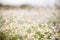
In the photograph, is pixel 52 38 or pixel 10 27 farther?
pixel 10 27

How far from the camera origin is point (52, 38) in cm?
177

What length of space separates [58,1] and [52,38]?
1.68ft

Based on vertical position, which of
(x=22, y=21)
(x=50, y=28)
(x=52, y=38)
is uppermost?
(x=22, y=21)

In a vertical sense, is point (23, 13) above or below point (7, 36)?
above

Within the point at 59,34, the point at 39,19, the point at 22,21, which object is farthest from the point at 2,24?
the point at 59,34

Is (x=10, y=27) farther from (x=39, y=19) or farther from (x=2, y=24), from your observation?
(x=39, y=19)

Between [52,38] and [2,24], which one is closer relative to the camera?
[52,38]

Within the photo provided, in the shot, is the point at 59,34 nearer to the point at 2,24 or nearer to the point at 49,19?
the point at 49,19

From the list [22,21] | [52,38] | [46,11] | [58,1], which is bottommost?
[52,38]

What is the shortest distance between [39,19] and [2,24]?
21.4 inches

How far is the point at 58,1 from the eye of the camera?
1.85m

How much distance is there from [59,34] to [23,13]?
0.58 metres

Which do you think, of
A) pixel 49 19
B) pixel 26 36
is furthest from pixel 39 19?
pixel 26 36

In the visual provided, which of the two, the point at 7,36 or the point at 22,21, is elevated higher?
the point at 22,21
